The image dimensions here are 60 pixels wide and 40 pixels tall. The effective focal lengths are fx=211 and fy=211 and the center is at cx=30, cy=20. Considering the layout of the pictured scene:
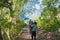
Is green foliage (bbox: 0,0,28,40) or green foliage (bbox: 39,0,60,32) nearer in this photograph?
green foliage (bbox: 0,0,28,40)

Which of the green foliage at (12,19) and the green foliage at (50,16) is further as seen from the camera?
the green foliage at (50,16)

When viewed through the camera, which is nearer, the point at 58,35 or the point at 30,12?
the point at 30,12

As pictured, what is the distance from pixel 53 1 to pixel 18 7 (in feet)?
4.09

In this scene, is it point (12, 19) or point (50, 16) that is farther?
point (50, 16)

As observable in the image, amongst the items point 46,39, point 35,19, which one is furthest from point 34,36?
point 35,19

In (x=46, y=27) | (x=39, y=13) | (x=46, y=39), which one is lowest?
(x=46, y=39)

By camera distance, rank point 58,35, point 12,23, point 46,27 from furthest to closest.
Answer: point 58,35 → point 46,27 → point 12,23

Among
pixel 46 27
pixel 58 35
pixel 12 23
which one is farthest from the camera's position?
pixel 58 35

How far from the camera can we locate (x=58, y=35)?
8.29 metres

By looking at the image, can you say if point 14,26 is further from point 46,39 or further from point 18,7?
point 46,39

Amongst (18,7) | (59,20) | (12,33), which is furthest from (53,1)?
(12,33)

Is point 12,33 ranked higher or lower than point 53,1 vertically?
lower

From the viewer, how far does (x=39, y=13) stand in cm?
757

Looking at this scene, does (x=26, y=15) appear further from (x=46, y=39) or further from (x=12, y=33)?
(x=46, y=39)
